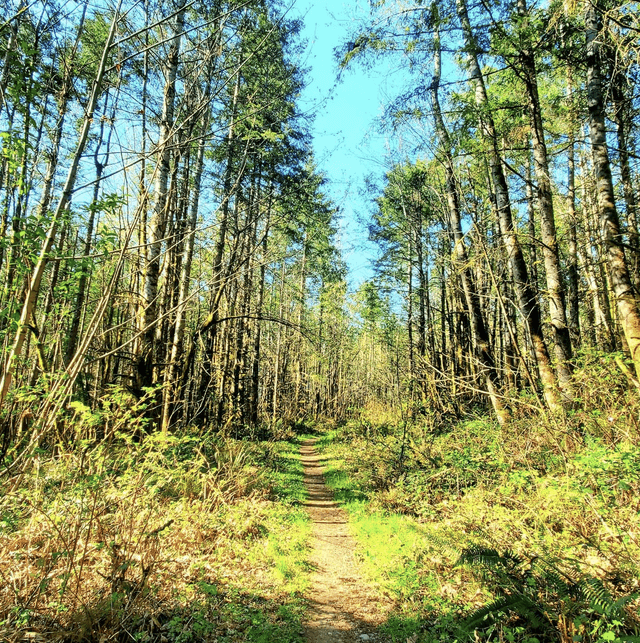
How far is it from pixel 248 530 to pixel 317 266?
62.1ft

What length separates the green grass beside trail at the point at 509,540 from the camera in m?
2.63

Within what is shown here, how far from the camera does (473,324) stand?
874 centimetres

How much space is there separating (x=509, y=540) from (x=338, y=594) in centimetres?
189

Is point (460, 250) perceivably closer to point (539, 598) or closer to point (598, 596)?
point (539, 598)

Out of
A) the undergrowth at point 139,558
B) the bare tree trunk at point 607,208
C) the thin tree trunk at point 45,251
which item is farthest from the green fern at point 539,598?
the thin tree trunk at point 45,251

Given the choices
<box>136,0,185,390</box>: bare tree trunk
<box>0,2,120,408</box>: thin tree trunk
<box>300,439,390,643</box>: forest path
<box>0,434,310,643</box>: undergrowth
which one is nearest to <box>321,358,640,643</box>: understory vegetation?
<box>300,439,390,643</box>: forest path

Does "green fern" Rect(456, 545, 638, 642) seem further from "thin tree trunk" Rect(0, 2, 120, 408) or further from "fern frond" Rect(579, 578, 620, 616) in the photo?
"thin tree trunk" Rect(0, 2, 120, 408)

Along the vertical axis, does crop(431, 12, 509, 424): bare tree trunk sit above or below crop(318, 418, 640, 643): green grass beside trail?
above

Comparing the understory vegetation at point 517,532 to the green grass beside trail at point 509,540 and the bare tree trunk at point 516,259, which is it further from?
the bare tree trunk at point 516,259

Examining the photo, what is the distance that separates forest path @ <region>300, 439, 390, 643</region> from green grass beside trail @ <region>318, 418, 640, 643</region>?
0.19 metres

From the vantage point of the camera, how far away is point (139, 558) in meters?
3.56

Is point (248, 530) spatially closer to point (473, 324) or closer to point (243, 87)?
point (473, 324)

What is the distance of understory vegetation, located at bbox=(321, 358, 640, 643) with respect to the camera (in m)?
2.65

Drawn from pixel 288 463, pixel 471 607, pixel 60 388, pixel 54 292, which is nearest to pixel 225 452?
pixel 288 463
